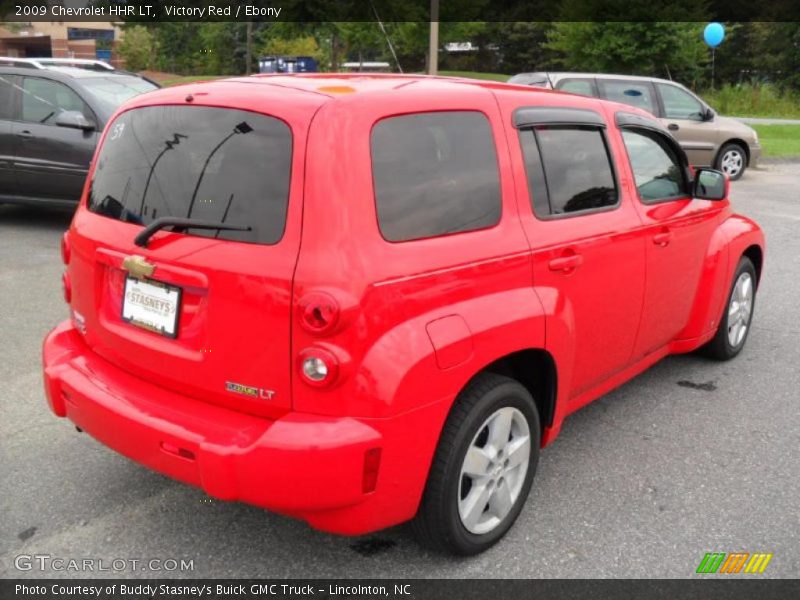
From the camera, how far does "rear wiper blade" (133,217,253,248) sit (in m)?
2.67

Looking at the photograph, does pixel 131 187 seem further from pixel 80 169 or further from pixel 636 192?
pixel 80 169

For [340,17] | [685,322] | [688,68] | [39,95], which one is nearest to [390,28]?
[340,17]

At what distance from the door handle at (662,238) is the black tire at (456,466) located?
131cm

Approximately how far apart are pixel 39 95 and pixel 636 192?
7.32 m

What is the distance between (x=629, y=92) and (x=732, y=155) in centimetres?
267

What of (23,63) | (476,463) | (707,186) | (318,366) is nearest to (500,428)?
(476,463)

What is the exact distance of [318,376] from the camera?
2.51m

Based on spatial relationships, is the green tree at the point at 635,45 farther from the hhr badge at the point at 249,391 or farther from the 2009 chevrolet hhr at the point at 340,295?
the hhr badge at the point at 249,391

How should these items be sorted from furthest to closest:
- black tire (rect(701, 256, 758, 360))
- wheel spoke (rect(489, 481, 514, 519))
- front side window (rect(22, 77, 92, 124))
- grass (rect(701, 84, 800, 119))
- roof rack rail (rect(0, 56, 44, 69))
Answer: grass (rect(701, 84, 800, 119)), roof rack rail (rect(0, 56, 44, 69)), front side window (rect(22, 77, 92, 124)), black tire (rect(701, 256, 758, 360)), wheel spoke (rect(489, 481, 514, 519))

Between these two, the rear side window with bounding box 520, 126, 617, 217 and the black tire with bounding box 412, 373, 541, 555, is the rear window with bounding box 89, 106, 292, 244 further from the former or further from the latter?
the rear side window with bounding box 520, 126, 617, 217

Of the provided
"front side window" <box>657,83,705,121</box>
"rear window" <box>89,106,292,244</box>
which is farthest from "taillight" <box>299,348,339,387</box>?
"front side window" <box>657,83,705,121</box>

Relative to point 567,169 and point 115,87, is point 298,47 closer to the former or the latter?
point 115,87

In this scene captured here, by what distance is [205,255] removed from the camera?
105 inches

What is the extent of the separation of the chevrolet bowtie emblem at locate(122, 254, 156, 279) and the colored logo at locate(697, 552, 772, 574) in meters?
2.31
